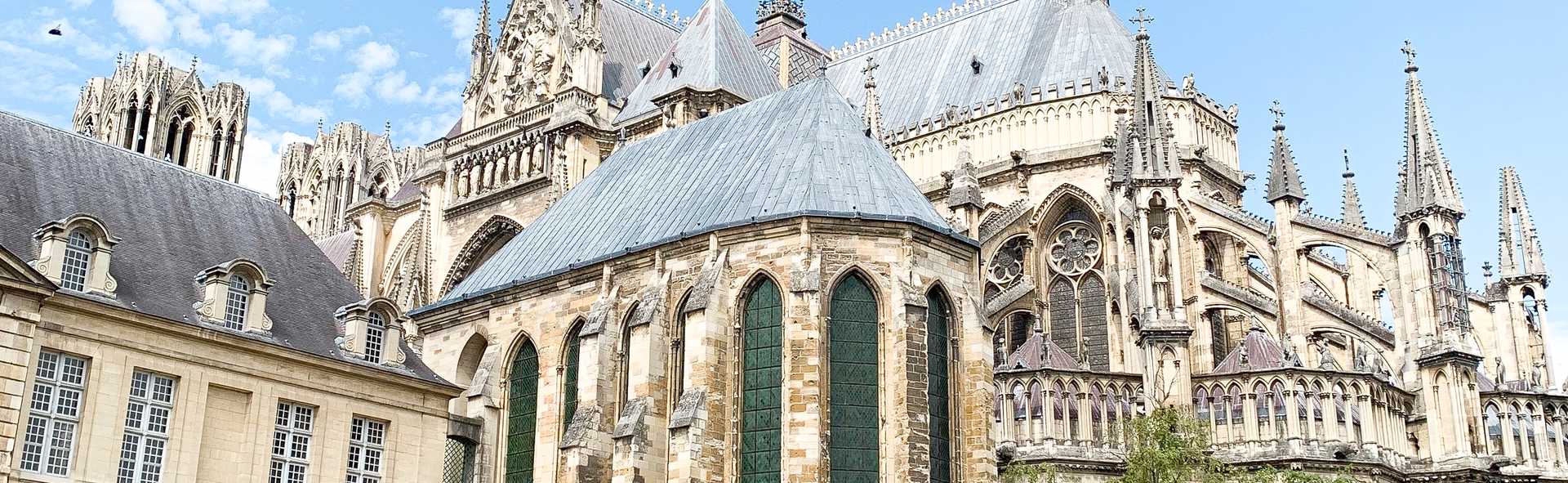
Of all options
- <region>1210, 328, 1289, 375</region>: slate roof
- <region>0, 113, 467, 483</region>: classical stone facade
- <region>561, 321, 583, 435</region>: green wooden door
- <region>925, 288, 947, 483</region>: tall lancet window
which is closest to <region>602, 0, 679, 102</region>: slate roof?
<region>561, 321, 583, 435</region>: green wooden door

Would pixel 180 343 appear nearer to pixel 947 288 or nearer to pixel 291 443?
pixel 291 443

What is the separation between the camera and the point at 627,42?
4934 centimetres

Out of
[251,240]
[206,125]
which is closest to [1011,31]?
[251,240]

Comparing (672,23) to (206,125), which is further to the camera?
(206,125)

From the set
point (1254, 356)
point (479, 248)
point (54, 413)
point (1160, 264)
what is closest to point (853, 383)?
point (1160, 264)

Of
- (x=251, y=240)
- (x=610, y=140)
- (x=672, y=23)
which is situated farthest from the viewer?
(x=672, y=23)

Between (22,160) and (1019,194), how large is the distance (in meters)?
21.5

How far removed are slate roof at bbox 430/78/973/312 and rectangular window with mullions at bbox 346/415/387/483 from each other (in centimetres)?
464

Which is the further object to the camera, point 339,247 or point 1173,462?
point 339,247

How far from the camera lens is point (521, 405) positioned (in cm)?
3003

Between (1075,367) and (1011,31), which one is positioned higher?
(1011,31)

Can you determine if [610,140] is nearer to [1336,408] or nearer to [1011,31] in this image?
[1011,31]

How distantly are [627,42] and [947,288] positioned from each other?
24.3 m

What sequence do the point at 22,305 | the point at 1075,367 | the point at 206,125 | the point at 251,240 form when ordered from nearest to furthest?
1. the point at 22,305
2. the point at 251,240
3. the point at 1075,367
4. the point at 206,125
